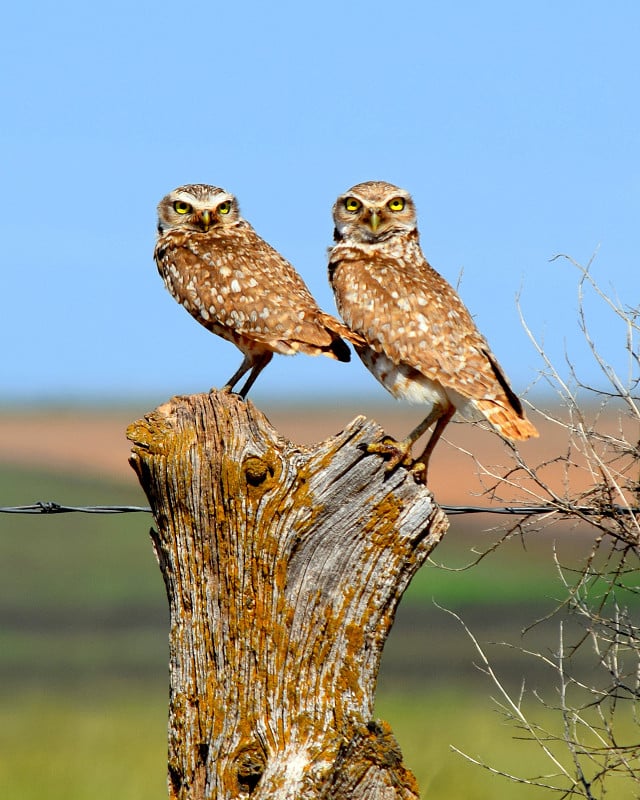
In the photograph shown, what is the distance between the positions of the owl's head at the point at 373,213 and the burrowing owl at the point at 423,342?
0.17m

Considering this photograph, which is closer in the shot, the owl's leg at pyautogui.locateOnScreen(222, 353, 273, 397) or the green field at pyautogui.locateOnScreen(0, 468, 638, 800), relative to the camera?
the owl's leg at pyautogui.locateOnScreen(222, 353, 273, 397)

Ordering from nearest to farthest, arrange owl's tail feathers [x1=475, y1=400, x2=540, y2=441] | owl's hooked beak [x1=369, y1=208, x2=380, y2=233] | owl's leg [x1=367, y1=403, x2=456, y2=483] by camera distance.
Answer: owl's leg [x1=367, y1=403, x2=456, y2=483] < owl's tail feathers [x1=475, y1=400, x2=540, y2=441] < owl's hooked beak [x1=369, y1=208, x2=380, y2=233]

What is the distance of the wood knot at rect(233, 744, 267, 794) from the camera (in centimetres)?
350

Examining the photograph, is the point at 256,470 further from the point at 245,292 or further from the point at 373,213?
the point at 373,213

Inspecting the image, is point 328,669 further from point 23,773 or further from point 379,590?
point 23,773

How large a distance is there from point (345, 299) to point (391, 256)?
49cm

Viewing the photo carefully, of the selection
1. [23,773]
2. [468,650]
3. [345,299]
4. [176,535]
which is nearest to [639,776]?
[345,299]

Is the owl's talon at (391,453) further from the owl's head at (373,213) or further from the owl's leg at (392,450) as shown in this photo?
the owl's head at (373,213)

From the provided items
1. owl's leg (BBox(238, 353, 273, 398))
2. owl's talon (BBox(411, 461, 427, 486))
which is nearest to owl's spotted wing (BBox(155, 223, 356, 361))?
owl's leg (BBox(238, 353, 273, 398))

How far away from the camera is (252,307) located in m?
5.75

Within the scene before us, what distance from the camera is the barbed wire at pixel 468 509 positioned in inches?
182

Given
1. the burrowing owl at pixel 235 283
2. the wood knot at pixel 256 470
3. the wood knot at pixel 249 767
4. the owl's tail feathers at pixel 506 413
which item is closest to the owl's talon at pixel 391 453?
the wood knot at pixel 256 470

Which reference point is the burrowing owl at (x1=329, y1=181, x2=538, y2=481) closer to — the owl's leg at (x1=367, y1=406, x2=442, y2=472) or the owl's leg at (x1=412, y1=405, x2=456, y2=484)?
the owl's leg at (x1=412, y1=405, x2=456, y2=484)

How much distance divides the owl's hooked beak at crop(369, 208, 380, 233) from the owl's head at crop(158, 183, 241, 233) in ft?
3.18
